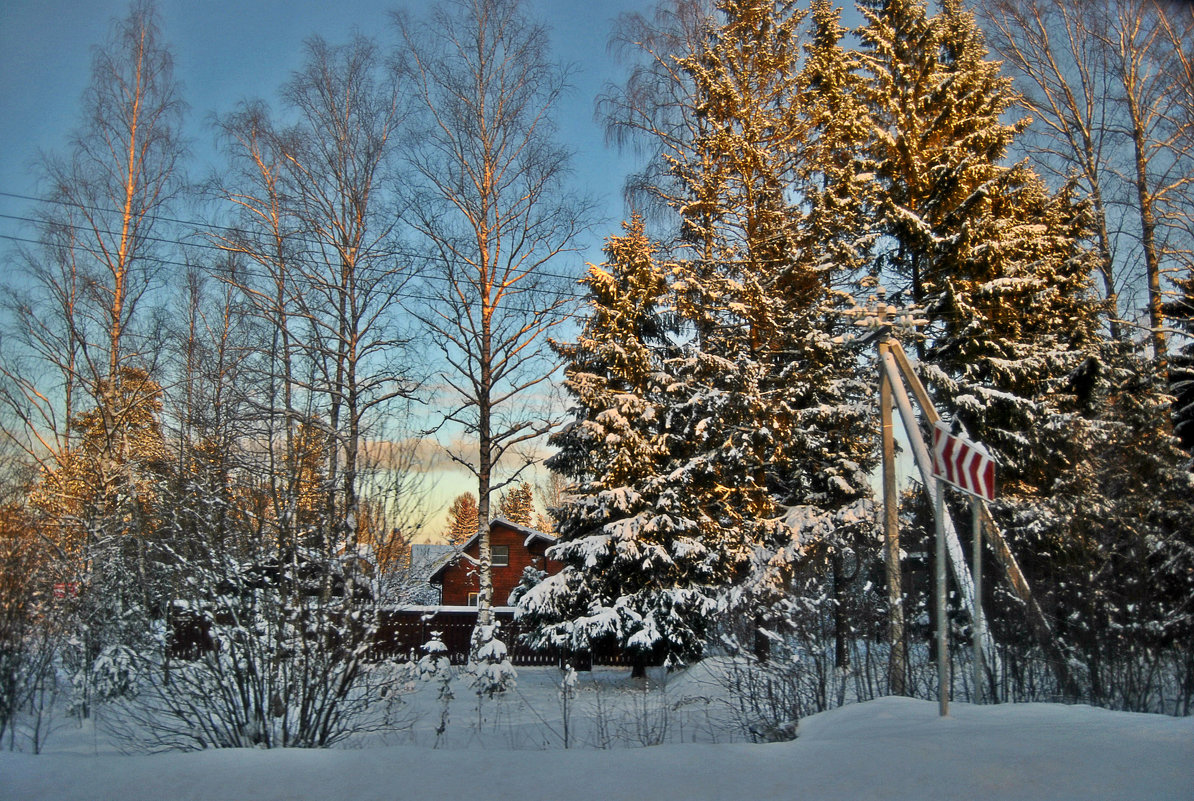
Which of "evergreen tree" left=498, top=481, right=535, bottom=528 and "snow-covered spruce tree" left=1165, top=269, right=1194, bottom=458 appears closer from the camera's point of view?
"snow-covered spruce tree" left=1165, top=269, right=1194, bottom=458

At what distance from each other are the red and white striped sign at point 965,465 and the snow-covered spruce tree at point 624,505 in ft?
23.0

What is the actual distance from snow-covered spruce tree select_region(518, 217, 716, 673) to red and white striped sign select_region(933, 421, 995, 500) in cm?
701

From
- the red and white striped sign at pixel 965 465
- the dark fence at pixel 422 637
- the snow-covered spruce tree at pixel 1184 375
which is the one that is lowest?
the dark fence at pixel 422 637

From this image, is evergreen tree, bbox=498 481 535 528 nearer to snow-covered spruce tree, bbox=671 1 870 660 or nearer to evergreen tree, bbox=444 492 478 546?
evergreen tree, bbox=444 492 478 546

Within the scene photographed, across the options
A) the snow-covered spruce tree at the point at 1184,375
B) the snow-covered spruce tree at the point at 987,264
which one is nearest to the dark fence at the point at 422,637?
the snow-covered spruce tree at the point at 987,264

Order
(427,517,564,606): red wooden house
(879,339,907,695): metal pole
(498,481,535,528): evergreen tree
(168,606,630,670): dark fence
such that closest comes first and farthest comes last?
1. (168,606,630,670): dark fence
2. (879,339,907,695): metal pole
3. (427,517,564,606): red wooden house
4. (498,481,535,528): evergreen tree

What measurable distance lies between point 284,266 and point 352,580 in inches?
353

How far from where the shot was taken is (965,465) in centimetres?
664

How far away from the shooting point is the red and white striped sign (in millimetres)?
6531

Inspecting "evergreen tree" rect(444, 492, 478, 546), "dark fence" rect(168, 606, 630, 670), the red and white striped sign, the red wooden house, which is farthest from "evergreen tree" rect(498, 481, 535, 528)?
the red and white striped sign

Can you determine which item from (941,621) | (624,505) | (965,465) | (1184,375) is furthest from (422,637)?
(1184,375)

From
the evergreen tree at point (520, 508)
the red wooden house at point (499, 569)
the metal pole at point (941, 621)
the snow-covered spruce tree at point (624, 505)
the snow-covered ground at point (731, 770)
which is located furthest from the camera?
the evergreen tree at point (520, 508)

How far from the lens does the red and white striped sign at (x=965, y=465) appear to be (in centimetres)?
653

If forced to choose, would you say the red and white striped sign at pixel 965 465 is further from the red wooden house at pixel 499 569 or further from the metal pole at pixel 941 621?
the red wooden house at pixel 499 569
